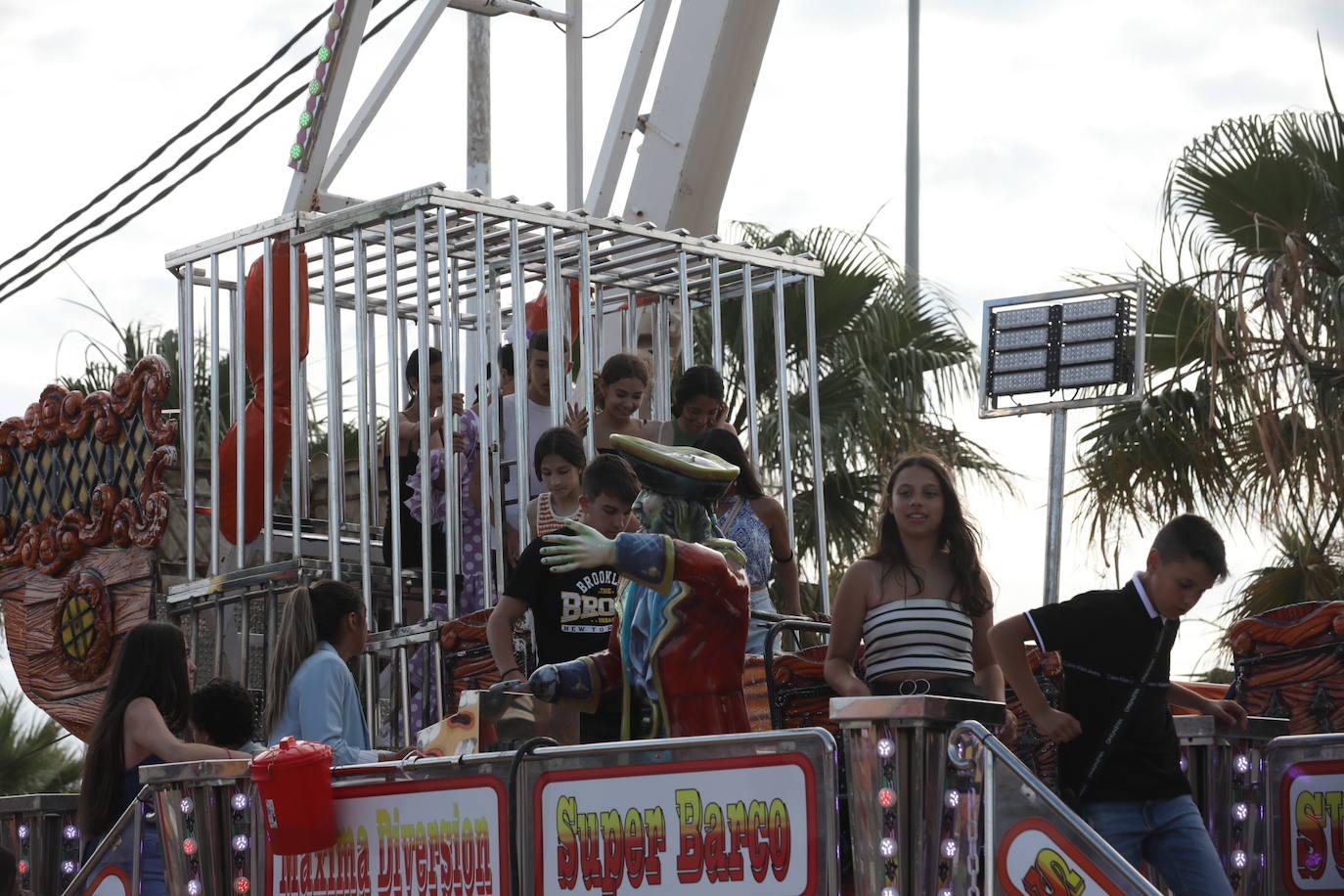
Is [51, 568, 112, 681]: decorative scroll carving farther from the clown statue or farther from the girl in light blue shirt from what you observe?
the clown statue

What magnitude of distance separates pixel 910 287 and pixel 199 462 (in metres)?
6.92

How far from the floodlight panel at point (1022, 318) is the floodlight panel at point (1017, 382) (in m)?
0.26

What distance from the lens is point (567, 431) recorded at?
7109 mm

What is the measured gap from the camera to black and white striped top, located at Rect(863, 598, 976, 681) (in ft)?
17.4

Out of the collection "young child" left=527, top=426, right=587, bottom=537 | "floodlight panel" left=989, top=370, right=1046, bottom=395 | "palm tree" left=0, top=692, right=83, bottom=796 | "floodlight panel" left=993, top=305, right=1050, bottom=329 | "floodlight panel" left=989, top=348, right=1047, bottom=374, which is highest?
"floodlight panel" left=993, top=305, right=1050, bottom=329

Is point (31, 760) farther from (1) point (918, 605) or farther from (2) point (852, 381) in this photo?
(1) point (918, 605)

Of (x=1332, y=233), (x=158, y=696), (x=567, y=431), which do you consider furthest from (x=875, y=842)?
(x=1332, y=233)

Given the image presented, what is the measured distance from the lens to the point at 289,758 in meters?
5.11

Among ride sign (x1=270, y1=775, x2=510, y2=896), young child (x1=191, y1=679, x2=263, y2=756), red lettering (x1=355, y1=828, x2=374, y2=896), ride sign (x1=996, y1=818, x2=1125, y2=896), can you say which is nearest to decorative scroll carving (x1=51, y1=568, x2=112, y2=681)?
young child (x1=191, y1=679, x2=263, y2=756)

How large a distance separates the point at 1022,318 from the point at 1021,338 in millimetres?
119

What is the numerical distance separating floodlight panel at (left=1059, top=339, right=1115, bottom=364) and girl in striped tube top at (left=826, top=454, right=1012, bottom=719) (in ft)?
14.4

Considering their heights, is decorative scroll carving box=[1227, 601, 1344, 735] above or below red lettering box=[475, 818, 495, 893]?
above

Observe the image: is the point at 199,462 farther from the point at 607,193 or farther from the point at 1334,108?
the point at 1334,108

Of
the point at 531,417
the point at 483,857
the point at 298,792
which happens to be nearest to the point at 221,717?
the point at 298,792
